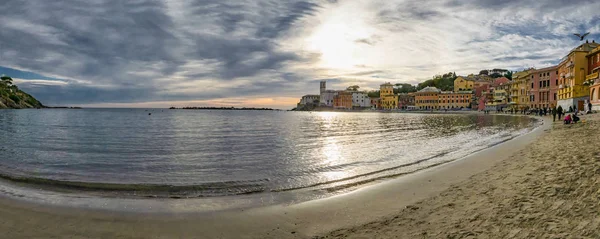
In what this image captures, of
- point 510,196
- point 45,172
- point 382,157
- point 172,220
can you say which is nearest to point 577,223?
point 510,196

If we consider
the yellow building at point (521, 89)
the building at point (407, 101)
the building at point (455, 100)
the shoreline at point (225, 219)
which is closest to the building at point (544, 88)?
the yellow building at point (521, 89)

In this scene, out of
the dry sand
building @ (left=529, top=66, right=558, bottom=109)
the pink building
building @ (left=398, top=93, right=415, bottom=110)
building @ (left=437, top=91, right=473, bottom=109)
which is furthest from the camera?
building @ (left=398, top=93, right=415, bottom=110)

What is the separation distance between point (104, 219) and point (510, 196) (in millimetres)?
9864

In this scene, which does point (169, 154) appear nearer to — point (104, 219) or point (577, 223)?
point (104, 219)

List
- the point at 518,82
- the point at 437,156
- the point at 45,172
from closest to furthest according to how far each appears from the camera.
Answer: the point at 45,172, the point at 437,156, the point at 518,82

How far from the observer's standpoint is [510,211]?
6.20 metres

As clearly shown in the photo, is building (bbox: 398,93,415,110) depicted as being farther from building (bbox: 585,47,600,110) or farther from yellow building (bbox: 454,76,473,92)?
building (bbox: 585,47,600,110)

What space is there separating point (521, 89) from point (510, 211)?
12272 cm

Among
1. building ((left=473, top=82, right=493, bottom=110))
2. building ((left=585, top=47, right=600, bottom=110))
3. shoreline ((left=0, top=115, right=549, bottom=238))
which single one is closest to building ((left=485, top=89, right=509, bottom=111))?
building ((left=473, top=82, right=493, bottom=110))

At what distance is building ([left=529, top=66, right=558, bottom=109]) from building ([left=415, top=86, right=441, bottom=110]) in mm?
77281

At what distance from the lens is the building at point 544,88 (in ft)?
275

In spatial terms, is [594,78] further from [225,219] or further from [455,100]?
[455,100]

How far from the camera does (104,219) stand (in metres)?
7.73

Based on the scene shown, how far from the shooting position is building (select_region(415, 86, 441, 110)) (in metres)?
174
